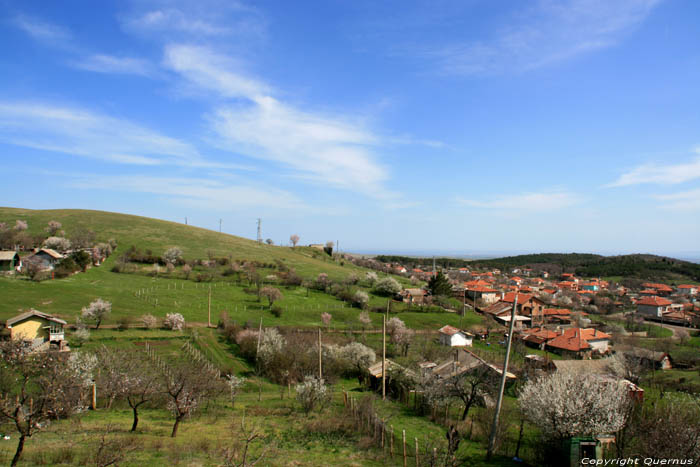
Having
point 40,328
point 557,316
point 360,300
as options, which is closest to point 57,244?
point 40,328

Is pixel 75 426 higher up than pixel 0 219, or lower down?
lower down

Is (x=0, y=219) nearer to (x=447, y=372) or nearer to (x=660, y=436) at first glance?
(x=447, y=372)

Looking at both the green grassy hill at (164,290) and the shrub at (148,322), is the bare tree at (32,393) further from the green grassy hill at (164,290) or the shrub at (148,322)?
the green grassy hill at (164,290)

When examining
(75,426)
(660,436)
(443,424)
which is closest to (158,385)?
(75,426)

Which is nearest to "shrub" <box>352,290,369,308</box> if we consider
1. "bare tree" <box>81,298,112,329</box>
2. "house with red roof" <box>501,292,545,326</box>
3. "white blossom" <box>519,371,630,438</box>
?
"house with red roof" <box>501,292,545,326</box>

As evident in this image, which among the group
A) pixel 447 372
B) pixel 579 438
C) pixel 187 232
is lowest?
pixel 447 372

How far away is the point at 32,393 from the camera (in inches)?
573

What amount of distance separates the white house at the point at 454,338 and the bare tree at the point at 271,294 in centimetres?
2730

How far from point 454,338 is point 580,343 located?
1823 centimetres

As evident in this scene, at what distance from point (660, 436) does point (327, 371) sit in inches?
1123

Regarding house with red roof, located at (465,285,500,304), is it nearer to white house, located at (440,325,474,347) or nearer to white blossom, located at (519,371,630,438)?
white house, located at (440,325,474,347)

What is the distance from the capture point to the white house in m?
57.0

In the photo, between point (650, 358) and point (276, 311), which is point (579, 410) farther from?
point (276, 311)

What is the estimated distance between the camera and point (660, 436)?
13.6 metres
